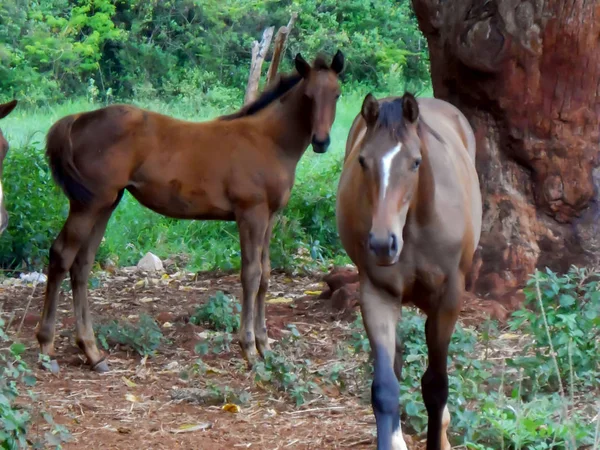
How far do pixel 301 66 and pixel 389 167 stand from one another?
2949 millimetres

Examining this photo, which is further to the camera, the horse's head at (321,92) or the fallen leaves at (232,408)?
the horse's head at (321,92)

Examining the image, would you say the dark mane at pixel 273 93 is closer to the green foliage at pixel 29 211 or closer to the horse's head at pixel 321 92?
the horse's head at pixel 321 92

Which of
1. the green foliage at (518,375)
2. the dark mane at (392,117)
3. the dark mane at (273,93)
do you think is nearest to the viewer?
the dark mane at (392,117)

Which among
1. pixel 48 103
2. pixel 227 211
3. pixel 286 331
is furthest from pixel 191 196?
pixel 48 103

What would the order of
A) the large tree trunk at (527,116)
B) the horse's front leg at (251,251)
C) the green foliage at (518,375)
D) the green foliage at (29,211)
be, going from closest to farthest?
the green foliage at (518,375) → the horse's front leg at (251,251) → the large tree trunk at (527,116) → the green foliage at (29,211)

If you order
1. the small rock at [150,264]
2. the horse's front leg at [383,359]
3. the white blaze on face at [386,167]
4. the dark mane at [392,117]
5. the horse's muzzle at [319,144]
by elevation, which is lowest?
the small rock at [150,264]

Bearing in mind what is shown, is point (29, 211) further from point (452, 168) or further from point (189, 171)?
point (452, 168)

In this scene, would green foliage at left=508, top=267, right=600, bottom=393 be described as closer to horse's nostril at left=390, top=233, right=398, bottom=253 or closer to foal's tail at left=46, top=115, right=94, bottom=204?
horse's nostril at left=390, top=233, right=398, bottom=253

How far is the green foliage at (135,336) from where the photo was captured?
5973mm

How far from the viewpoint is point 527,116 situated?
635 cm

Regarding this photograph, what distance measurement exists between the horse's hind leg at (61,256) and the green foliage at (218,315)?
1.14 metres

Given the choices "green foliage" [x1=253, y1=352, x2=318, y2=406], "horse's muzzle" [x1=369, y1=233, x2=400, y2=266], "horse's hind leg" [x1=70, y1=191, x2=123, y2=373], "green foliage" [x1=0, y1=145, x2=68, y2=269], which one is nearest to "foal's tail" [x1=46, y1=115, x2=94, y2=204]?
"horse's hind leg" [x1=70, y1=191, x2=123, y2=373]

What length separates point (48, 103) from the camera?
49.6ft

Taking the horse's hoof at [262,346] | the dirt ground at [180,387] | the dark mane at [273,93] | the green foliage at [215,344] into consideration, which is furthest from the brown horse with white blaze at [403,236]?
the dark mane at [273,93]
